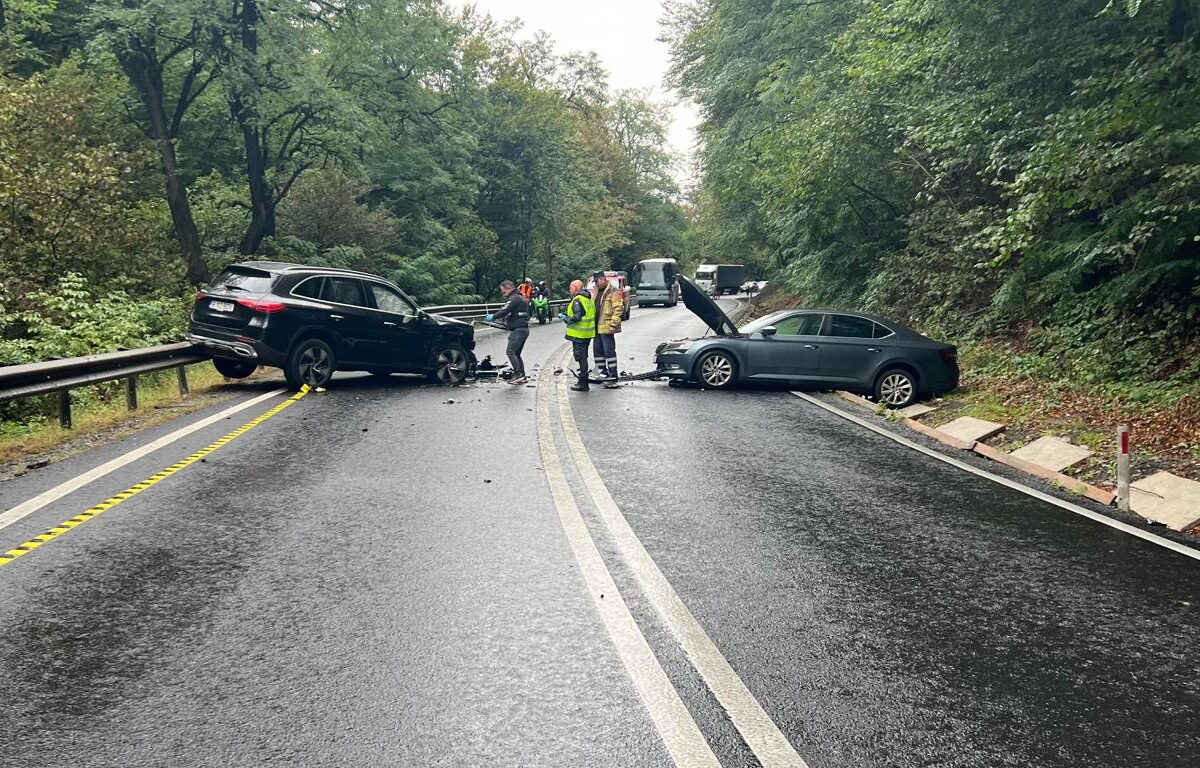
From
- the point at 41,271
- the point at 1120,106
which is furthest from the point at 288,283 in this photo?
the point at 1120,106

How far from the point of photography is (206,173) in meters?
31.4

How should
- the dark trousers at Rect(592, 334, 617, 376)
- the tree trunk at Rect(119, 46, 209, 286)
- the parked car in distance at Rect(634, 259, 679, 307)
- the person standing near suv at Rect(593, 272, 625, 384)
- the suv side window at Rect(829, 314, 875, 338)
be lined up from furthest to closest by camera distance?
1. the parked car in distance at Rect(634, 259, 679, 307)
2. the tree trunk at Rect(119, 46, 209, 286)
3. the dark trousers at Rect(592, 334, 617, 376)
4. the person standing near suv at Rect(593, 272, 625, 384)
5. the suv side window at Rect(829, 314, 875, 338)

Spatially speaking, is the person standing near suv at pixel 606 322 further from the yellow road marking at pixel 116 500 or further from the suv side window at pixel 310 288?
the yellow road marking at pixel 116 500

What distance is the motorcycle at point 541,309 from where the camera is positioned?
118 feet

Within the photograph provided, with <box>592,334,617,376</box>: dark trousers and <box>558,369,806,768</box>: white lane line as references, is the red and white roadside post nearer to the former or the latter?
<box>558,369,806,768</box>: white lane line

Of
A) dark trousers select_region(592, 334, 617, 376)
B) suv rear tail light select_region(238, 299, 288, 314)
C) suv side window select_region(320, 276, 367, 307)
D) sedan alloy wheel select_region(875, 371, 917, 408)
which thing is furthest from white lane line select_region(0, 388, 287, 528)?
sedan alloy wheel select_region(875, 371, 917, 408)

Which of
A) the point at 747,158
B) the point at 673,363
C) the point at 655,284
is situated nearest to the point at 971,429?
the point at 673,363

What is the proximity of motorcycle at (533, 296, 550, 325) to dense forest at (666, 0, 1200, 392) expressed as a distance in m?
10.8

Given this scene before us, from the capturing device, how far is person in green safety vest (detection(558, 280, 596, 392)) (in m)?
14.9

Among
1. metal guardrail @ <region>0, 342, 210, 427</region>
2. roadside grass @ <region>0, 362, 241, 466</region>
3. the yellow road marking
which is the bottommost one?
the yellow road marking

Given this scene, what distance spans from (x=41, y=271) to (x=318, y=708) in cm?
1663

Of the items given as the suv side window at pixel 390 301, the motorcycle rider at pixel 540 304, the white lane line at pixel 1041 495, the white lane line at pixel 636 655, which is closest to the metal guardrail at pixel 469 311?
the motorcycle rider at pixel 540 304

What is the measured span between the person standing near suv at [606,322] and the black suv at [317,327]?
7.79 ft

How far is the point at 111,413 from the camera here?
11.1 metres
